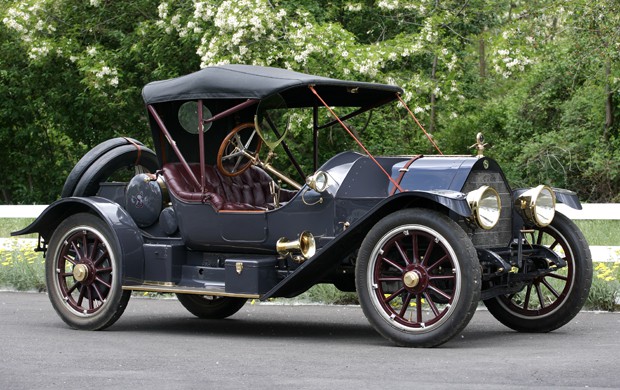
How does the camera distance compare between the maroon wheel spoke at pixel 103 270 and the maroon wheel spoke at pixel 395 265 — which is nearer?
the maroon wheel spoke at pixel 395 265

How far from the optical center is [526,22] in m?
20.2

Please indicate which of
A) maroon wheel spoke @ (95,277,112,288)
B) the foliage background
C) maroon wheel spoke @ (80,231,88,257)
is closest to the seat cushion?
maroon wheel spoke @ (80,231,88,257)

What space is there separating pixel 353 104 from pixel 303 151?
A: 35.9 ft

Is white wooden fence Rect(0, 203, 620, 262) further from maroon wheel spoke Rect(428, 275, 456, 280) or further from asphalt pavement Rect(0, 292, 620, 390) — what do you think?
maroon wheel spoke Rect(428, 275, 456, 280)

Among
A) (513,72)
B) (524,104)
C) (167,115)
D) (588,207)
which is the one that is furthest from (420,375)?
(524,104)

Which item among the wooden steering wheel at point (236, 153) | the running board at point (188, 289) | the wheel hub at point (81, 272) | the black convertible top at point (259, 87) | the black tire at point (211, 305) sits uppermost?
the black convertible top at point (259, 87)

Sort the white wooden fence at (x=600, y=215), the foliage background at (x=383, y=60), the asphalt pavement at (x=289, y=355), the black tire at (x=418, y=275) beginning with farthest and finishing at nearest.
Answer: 1. the foliage background at (x=383, y=60)
2. the white wooden fence at (x=600, y=215)
3. the black tire at (x=418, y=275)
4. the asphalt pavement at (x=289, y=355)

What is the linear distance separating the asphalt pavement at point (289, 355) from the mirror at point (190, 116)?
67.0 inches

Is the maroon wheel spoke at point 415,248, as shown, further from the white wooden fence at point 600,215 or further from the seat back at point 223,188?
the white wooden fence at point 600,215

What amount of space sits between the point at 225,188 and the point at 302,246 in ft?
4.58

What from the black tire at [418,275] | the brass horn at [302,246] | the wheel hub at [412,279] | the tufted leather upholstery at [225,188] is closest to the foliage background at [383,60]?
the tufted leather upholstery at [225,188]

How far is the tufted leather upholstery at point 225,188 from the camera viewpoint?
9.65m

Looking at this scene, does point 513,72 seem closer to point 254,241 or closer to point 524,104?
point 524,104

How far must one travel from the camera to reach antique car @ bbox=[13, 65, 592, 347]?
8.34 meters
